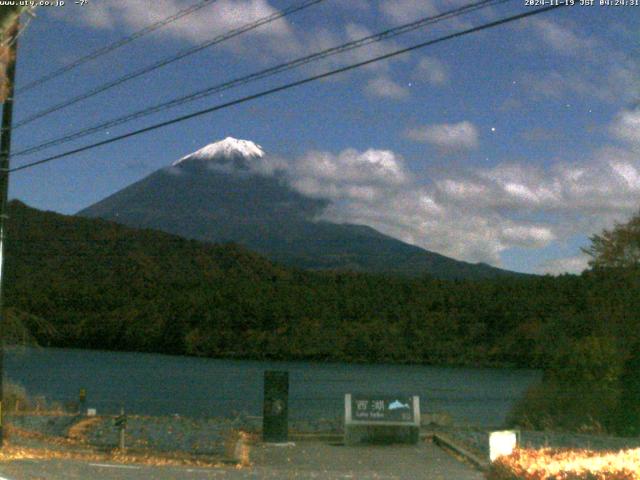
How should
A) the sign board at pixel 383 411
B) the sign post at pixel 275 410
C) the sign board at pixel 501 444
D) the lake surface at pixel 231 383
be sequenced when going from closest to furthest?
the sign board at pixel 501 444, the sign post at pixel 275 410, the sign board at pixel 383 411, the lake surface at pixel 231 383

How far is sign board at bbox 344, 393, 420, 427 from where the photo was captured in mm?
19531

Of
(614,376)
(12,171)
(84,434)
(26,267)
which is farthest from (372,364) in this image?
(12,171)

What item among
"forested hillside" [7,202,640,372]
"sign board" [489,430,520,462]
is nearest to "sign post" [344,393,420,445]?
"sign board" [489,430,520,462]

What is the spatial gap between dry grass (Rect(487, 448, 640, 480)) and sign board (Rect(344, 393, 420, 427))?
11077mm

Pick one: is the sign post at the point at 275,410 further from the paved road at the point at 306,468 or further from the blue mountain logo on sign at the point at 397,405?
the blue mountain logo on sign at the point at 397,405

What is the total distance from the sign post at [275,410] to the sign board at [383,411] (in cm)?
147

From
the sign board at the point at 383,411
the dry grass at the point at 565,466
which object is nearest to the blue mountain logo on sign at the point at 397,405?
the sign board at the point at 383,411

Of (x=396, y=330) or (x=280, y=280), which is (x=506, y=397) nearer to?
(x=396, y=330)

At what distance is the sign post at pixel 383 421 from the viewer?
19547 millimetres

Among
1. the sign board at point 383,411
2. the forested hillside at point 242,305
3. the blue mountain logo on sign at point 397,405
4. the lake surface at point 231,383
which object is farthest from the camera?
the forested hillside at point 242,305

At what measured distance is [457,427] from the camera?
23750 mm

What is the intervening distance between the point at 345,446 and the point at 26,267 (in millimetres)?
46917

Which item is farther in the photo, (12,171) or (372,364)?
(372,364)

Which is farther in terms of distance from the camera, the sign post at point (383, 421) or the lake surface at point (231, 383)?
the lake surface at point (231, 383)
